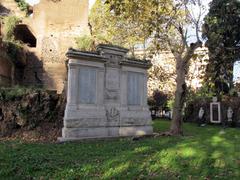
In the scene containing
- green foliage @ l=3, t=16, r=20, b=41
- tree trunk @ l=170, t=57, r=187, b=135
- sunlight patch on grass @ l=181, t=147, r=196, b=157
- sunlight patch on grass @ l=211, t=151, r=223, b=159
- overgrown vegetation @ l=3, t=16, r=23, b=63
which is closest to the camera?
sunlight patch on grass @ l=211, t=151, r=223, b=159

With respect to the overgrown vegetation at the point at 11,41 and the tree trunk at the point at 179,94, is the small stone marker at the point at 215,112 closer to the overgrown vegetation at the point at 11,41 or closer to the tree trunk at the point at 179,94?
the tree trunk at the point at 179,94

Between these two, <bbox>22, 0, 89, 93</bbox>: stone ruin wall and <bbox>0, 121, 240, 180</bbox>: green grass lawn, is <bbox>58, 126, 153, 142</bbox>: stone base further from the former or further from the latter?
<bbox>22, 0, 89, 93</bbox>: stone ruin wall

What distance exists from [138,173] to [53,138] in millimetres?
6008

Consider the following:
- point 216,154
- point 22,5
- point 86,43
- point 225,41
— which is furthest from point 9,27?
point 216,154

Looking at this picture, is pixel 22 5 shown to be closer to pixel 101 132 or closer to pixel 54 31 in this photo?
pixel 54 31

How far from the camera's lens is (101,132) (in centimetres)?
1152

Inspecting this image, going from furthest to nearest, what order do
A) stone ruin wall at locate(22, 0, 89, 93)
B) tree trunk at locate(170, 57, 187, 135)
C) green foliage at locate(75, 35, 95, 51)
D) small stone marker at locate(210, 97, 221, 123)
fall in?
stone ruin wall at locate(22, 0, 89, 93)
green foliage at locate(75, 35, 95, 51)
small stone marker at locate(210, 97, 221, 123)
tree trunk at locate(170, 57, 187, 135)

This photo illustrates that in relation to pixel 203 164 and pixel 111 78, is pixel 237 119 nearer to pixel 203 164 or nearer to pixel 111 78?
pixel 111 78

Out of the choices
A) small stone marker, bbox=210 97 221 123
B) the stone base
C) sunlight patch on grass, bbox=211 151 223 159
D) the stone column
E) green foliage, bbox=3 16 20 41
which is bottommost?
sunlight patch on grass, bbox=211 151 223 159

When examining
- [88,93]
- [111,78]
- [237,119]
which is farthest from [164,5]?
[237,119]

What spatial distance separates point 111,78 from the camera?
12.1 m

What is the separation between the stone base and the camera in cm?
1078

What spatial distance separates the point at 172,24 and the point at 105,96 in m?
5.17

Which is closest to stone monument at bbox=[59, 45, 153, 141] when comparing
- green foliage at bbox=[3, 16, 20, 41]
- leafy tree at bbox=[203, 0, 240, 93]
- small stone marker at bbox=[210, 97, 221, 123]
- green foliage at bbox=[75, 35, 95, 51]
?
small stone marker at bbox=[210, 97, 221, 123]
